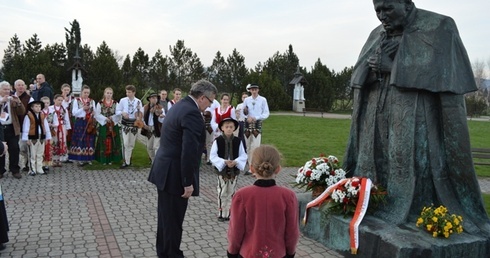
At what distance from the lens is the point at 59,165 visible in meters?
10.9

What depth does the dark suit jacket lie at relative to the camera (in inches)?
175

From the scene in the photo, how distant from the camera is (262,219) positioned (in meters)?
3.12

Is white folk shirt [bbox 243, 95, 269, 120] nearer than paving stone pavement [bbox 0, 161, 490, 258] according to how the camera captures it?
No

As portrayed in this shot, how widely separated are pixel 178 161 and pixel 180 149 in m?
0.12

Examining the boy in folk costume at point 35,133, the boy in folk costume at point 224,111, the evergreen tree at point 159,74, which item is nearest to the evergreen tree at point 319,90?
the evergreen tree at point 159,74

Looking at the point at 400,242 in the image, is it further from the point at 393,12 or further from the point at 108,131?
the point at 108,131

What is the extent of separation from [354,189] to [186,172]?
5.94 ft

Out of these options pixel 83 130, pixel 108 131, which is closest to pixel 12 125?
pixel 83 130

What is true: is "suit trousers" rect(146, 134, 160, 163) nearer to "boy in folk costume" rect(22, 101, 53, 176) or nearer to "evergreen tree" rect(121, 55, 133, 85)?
"boy in folk costume" rect(22, 101, 53, 176)

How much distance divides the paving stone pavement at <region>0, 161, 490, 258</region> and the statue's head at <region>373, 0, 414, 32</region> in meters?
2.59

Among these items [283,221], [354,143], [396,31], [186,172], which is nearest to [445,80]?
[396,31]

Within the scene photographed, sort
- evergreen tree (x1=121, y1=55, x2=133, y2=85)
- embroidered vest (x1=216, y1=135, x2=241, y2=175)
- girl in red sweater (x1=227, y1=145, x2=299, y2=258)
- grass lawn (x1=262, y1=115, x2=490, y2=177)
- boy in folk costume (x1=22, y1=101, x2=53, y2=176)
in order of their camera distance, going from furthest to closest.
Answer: evergreen tree (x1=121, y1=55, x2=133, y2=85) → grass lawn (x1=262, y1=115, x2=490, y2=177) → boy in folk costume (x1=22, y1=101, x2=53, y2=176) → embroidered vest (x1=216, y1=135, x2=241, y2=175) → girl in red sweater (x1=227, y1=145, x2=299, y2=258)

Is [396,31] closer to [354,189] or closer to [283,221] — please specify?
[354,189]

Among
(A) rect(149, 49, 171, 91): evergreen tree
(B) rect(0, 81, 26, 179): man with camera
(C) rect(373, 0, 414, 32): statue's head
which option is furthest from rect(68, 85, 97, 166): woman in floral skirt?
(A) rect(149, 49, 171, 91): evergreen tree
